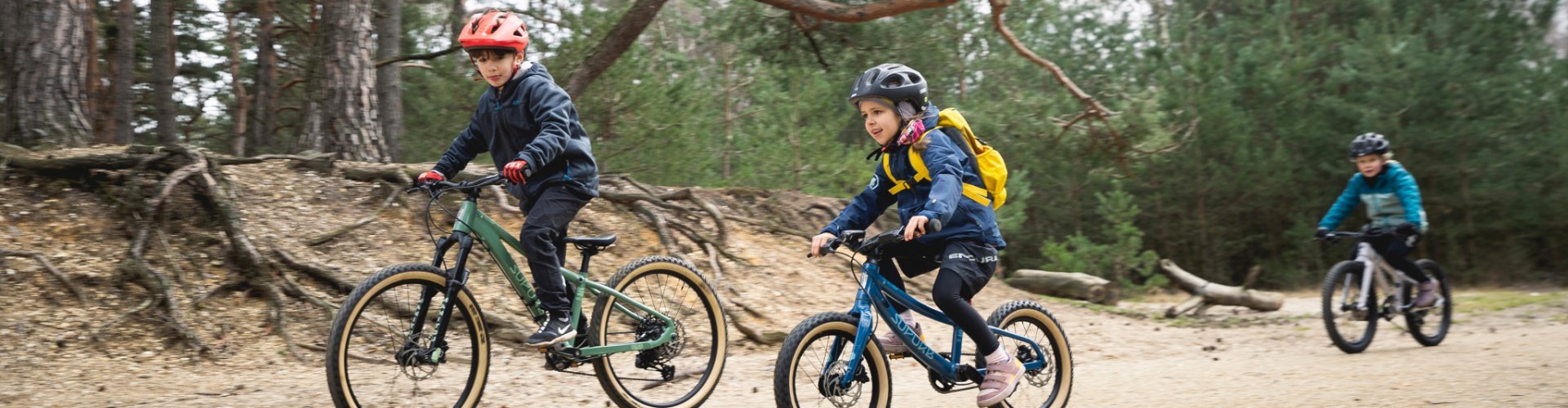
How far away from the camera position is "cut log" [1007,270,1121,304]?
11.9m

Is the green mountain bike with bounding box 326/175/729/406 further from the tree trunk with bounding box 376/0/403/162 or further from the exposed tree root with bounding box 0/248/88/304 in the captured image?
the tree trunk with bounding box 376/0/403/162

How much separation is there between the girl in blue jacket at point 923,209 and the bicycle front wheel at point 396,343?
1.44m

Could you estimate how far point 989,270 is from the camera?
15.0 feet

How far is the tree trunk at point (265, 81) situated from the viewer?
12.9 m

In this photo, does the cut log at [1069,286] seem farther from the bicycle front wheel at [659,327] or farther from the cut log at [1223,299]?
the bicycle front wheel at [659,327]

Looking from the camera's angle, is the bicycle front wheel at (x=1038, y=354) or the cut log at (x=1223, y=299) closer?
the bicycle front wheel at (x=1038, y=354)

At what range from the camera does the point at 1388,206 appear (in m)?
7.97

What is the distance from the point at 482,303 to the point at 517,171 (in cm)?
362

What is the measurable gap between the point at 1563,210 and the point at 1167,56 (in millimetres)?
6575

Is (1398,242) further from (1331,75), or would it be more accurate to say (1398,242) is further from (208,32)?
(208,32)

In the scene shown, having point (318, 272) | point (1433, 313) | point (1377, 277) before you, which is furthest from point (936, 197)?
point (1433, 313)

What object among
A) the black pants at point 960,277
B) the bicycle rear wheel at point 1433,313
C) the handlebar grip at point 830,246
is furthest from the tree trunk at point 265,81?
the bicycle rear wheel at point 1433,313

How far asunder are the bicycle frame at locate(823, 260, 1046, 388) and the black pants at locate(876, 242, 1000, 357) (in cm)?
5

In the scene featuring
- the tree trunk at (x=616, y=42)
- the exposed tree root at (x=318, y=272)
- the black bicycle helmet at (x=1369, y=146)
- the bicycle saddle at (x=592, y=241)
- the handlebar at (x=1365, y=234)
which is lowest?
the exposed tree root at (x=318, y=272)
